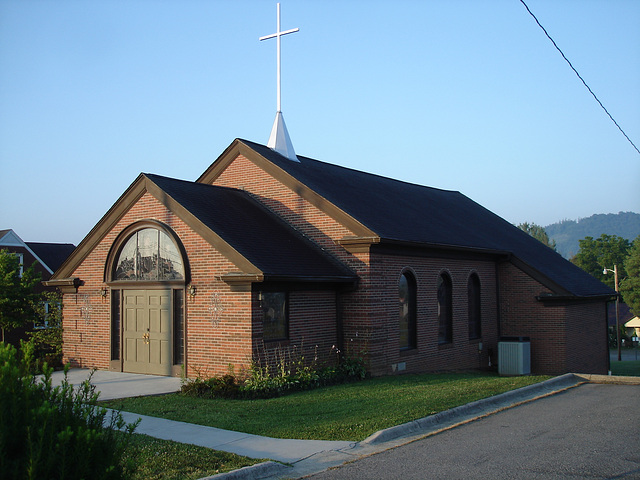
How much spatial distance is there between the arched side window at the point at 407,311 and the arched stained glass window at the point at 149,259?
630 cm

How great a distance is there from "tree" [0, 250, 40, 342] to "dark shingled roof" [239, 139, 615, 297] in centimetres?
1354

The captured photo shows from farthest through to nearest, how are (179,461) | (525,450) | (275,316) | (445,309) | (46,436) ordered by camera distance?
(445,309), (275,316), (525,450), (179,461), (46,436)

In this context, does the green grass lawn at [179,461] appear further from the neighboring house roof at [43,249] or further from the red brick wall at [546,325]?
the neighboring house roof at [43,249]

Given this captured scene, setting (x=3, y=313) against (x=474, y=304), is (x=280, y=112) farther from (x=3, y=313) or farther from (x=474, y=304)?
(x=3, y=313)

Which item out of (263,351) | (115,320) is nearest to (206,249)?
(263,351)

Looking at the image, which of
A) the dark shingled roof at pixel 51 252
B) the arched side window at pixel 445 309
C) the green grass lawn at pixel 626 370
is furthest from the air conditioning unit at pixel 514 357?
the dark shingled roof at pixel 51 252

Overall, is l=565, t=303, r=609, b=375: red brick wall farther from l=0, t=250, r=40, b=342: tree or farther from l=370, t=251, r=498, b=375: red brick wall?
l=0, t=250, r=40, b=342: tree

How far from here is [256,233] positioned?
16.3 m

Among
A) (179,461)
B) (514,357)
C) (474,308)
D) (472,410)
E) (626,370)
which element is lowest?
(626,370)

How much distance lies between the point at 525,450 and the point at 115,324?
12.1 m

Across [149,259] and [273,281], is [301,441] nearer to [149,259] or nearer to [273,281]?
[273,281]

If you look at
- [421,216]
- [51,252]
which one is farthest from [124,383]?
[51,252]

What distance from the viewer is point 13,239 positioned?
37.8m

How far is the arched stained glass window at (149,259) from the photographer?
1589 cm
